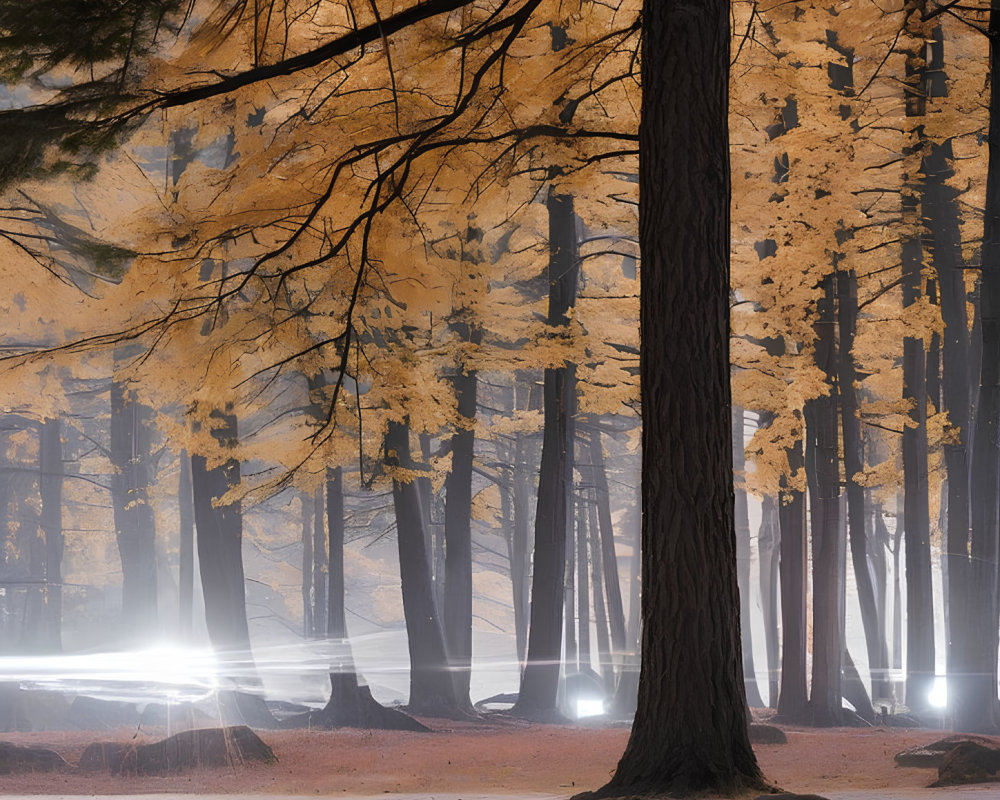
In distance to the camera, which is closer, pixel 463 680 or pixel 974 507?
pixel 974 507

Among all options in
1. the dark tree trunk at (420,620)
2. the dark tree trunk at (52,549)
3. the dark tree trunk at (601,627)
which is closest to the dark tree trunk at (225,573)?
the dark tree trunk at (420,620)

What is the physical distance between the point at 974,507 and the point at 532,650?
7014 mm

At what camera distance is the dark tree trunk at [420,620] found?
17.2m

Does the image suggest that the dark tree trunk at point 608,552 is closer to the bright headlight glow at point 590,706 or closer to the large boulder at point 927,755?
the bright headlight glow at point 590,706

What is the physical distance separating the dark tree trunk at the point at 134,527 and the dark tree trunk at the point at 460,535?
8.87m

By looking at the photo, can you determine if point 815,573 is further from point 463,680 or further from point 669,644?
point 669,644

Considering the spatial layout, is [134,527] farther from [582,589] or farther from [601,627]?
[601,627]

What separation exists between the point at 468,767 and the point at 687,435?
6.85 metres

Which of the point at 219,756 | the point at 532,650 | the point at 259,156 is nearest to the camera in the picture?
the point at 259,156

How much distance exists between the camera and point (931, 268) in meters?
15.5

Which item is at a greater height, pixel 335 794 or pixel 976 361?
pixel 976 361

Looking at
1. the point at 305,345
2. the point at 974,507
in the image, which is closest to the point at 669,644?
the point at 305,345

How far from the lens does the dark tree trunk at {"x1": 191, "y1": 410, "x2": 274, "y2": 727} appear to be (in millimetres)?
17234

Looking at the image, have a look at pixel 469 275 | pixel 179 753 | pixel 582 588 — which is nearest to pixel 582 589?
pixel 582 588
